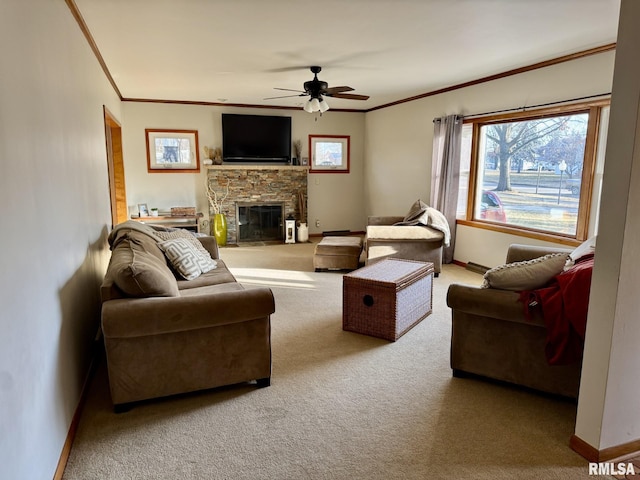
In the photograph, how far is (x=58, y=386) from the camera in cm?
198

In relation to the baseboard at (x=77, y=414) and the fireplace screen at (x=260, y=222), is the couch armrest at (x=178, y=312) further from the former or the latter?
the fireplace screen at (x=260, y=222)

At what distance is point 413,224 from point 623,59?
3610 millimetres

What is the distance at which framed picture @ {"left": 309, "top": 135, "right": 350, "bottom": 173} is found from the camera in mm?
8031

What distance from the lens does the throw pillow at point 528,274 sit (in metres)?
2.44

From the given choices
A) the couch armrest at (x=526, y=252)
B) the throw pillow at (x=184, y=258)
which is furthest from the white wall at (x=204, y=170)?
the couch armrest at (x=526, y=252)

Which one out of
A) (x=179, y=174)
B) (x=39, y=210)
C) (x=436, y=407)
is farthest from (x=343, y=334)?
(x=179, y=174)

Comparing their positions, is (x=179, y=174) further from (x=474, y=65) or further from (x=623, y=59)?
(x=623, y=59)

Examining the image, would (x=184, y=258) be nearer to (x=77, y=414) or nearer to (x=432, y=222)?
(x=77, y=414)

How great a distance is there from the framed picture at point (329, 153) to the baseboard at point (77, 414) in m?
5.60

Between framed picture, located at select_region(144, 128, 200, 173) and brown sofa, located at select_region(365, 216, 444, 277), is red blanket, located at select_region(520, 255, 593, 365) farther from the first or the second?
framed picture, located at select_region(144, 128, 200, 173)

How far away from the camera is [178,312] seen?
7.55ft

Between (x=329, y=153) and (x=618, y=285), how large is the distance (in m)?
6.68

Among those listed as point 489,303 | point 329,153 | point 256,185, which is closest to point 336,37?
point 489,303

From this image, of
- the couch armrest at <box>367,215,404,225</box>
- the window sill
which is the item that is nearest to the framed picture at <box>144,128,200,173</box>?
the couch armrest at <box>367,215,404,225</box>
